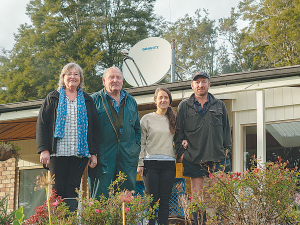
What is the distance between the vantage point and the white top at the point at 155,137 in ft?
12.6

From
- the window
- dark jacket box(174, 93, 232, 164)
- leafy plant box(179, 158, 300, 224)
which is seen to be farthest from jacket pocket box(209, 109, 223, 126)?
the window

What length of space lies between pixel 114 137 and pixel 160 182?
66cm

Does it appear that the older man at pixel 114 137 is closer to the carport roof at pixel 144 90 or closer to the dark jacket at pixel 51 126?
the dark jacket at pixel 51 126

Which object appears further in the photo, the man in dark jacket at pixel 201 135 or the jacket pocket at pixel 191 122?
the jacket pocket at pixel 191 122

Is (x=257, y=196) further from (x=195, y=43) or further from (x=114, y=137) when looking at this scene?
(x=195, y=43)

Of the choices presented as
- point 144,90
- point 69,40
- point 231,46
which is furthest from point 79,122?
point 231,46

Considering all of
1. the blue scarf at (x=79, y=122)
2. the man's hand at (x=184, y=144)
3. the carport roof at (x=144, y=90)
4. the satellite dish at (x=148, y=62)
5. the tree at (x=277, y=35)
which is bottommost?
the man's hand at (x=184, y=144)

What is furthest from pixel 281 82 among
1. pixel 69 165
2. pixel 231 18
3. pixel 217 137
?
pixel 231 18

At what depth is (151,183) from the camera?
3.73 m

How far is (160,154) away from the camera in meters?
3.83

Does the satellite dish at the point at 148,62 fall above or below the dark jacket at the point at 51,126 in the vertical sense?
above

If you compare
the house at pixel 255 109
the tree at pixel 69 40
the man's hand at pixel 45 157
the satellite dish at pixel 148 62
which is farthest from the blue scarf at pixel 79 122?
the tree at pixel 69 40

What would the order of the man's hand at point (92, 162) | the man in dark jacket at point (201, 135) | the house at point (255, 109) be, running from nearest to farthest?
1. the man's hand at point (92, 162)
2. the man in dark jacket at point (201, 135)
3. the house at point (255, 109)

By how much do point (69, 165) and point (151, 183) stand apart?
82 centimetres
